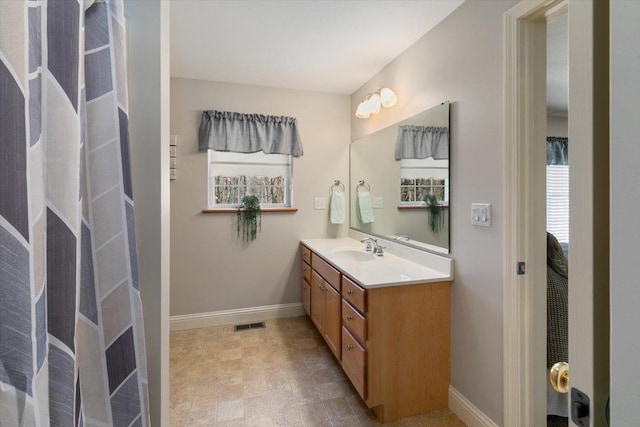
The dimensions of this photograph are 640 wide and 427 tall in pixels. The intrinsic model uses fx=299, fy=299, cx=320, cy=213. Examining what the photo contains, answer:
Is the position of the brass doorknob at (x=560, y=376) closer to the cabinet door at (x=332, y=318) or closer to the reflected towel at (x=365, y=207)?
the cabinet door at (x=332, y=318)

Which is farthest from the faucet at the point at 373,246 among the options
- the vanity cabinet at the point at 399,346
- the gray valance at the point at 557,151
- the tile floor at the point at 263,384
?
the gray valance at the point at 557,151

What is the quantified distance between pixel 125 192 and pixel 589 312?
97 cm

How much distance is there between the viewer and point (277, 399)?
1.87 m

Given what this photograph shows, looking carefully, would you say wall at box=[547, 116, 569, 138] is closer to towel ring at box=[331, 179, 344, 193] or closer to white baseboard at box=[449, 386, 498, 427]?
towel ring at box=[331, 179, 344, 193]

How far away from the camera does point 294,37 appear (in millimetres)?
2133

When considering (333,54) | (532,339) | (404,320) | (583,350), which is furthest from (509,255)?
(333,54)

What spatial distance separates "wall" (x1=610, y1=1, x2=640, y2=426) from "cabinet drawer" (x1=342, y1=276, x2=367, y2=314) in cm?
135

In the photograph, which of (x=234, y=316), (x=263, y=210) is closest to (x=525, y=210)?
(x=263, y=210)

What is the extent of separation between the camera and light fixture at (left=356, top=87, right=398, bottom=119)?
7.82 feet

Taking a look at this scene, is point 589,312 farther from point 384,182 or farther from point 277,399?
point 384,182

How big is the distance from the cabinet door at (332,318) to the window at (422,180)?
89cm

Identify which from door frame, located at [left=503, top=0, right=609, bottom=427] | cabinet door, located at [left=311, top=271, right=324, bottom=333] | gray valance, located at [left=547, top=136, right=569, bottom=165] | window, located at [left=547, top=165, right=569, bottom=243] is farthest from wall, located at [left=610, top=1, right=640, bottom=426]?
gray valance, located at [left=547, top=136, right=569, bottom=165]

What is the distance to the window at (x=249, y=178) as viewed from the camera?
2.99 m

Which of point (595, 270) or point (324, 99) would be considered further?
point (324, 99)
